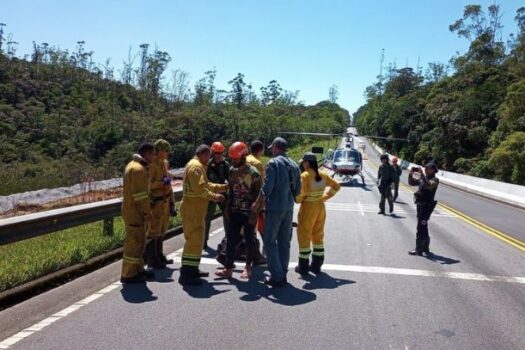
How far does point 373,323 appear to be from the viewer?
5691mm

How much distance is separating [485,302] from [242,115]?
269 feet

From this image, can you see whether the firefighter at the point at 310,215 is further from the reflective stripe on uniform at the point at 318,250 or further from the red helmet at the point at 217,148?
the red helmet at the point at 217,148

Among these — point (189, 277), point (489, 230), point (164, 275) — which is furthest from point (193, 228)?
point (489, 230)

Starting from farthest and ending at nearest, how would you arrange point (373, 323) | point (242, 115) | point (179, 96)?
point (179, 96) → point (242, 115) → point (373, 323)

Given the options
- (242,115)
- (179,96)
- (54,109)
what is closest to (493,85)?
(242,115)

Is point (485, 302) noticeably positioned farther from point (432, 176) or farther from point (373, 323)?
point (432, 176)

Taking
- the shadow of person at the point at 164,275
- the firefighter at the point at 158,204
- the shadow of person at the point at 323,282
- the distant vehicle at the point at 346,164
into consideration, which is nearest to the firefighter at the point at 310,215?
the shadow of person at the point at 323,282

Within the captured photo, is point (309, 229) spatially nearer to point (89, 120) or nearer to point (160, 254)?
point (160, 254)

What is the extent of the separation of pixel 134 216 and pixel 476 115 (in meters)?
59.9

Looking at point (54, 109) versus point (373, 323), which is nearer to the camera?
point (373, 323)

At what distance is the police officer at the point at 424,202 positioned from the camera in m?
9.94

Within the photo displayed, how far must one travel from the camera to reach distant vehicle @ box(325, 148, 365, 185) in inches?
1193

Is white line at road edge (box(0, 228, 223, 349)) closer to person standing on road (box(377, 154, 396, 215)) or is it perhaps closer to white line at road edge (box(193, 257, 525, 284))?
white line at road edge (box(193, 257, 525, 284))

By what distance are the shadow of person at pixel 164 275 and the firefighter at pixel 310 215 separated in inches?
74.7
